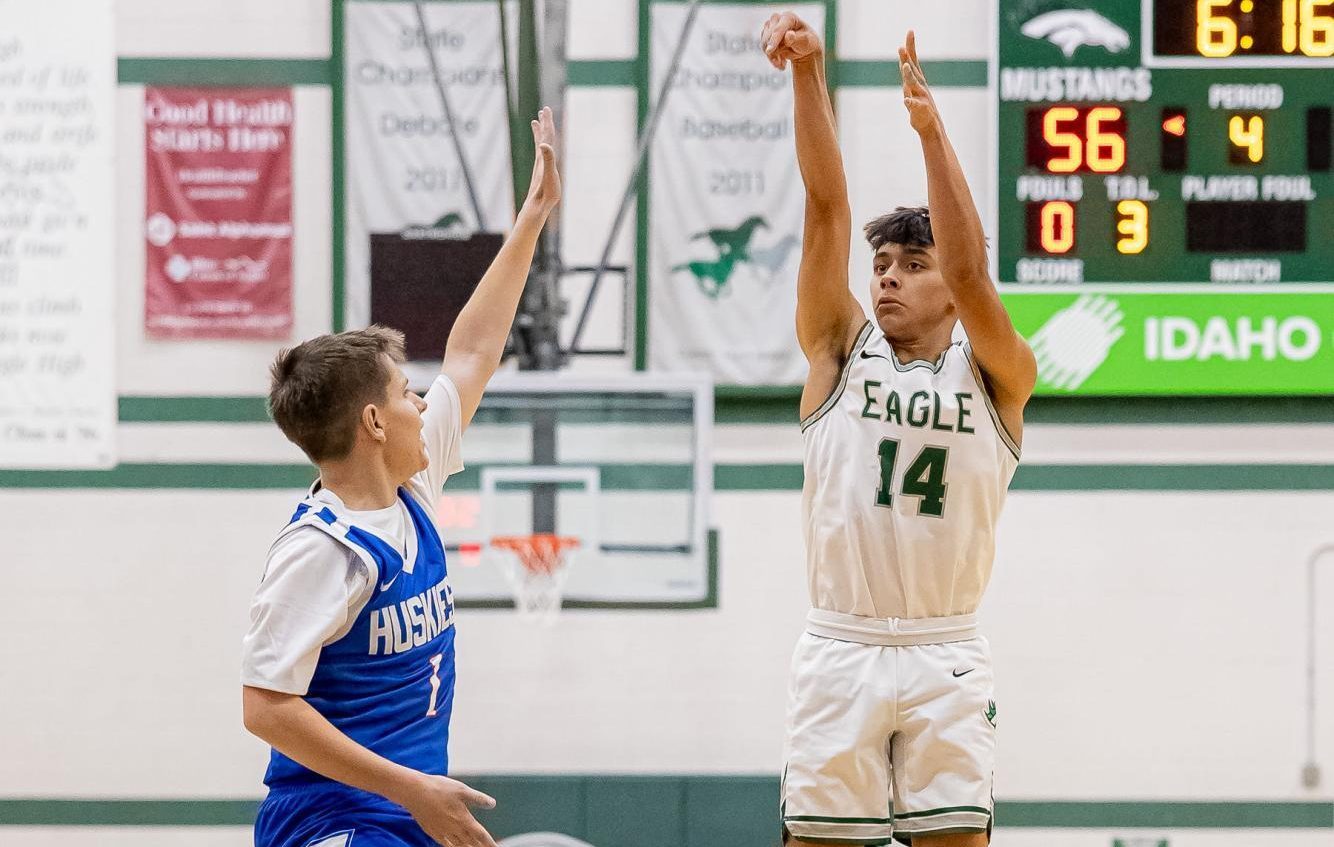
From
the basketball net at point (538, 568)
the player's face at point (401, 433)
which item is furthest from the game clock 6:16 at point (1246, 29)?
the player's face at point (401, 433)

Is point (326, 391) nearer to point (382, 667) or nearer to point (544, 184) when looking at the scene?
point (382, 667)

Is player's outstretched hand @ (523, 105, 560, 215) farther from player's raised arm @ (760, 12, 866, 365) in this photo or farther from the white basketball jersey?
the white basketball jersey

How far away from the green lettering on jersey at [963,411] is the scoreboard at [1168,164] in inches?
85.5

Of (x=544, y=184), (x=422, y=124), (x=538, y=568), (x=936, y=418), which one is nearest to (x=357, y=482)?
(x=544, y=184)

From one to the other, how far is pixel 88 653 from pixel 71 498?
0.63 meters

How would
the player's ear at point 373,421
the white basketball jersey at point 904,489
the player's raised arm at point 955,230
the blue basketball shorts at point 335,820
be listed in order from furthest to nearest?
the white basketball jersey at point 904,489 → the player's raised arm at point 955,230 → the player's ear at point 373,421 → the blue basketball shorts at point 335,820

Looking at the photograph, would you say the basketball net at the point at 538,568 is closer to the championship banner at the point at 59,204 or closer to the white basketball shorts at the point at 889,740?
the championship banner at the point at 59,204

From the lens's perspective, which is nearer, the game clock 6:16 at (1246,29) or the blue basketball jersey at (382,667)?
the blue basketball jersey at (382,667)

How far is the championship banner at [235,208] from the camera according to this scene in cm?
516

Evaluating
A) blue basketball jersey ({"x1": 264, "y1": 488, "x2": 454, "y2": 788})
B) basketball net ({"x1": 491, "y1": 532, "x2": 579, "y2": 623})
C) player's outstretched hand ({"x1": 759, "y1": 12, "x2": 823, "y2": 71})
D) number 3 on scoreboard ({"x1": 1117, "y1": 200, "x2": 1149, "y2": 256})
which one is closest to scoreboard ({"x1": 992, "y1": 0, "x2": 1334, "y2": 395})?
number 3 on scoreboard ({"x1": 1117, "y1": 200, "x2": 1149, "y2": 256})

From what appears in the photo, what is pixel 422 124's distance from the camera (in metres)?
5.11

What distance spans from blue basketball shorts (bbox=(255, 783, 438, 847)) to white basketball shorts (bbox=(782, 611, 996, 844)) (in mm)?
1036

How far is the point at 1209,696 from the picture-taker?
5.08 meters

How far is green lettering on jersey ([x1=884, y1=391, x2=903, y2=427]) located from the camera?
2814 millimetres
